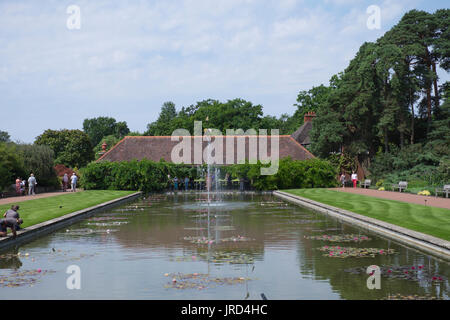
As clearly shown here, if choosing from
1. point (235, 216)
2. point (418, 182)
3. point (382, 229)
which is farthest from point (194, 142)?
point (382, 229)

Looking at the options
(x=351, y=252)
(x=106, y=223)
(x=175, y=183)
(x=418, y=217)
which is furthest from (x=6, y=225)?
(x=175, y=183)

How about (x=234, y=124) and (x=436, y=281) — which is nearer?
(x=436, y=281)

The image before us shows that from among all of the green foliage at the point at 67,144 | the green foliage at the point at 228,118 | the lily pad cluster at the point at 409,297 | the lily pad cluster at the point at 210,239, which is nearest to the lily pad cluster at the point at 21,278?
the lily pad cluster at the point at 210,239

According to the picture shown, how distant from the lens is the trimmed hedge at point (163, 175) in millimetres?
45812

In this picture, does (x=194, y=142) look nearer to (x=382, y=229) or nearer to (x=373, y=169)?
(x=373, y=169)

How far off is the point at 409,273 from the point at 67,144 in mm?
84155

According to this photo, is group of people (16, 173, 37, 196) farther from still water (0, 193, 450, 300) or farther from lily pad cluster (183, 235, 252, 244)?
lily pad cluster (183, 235, 252, 244)

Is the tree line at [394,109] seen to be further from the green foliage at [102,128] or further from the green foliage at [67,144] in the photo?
the green foliage at [102,128]

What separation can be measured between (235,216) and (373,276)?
41.5ft

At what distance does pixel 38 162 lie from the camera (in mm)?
43219

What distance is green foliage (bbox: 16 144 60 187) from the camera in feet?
140

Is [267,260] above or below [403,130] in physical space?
below

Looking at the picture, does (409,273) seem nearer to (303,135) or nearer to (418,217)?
(418,217)

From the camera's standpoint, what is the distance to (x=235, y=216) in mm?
22406
